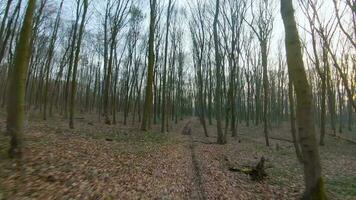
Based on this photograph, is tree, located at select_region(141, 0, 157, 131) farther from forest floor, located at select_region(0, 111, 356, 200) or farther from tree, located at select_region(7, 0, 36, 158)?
tree, located at select_region(7, 0, 36, 158)

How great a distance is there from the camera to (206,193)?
24.5 ft

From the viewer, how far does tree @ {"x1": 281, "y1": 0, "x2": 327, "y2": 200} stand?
17.6 ft

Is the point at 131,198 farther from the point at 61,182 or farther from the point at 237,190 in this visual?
the point at 237,190

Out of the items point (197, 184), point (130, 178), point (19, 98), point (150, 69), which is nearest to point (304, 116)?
point (197, 184)

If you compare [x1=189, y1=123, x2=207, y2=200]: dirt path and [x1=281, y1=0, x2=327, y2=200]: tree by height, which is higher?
[x1=281, y1=0, x2=327, y2=200]: tree

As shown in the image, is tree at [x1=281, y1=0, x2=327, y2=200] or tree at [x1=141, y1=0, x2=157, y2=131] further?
tree at [x1=141, y1=0, x2=157, y2=131]

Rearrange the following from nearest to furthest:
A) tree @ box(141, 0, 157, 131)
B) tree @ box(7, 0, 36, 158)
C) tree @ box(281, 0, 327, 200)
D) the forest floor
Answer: tree @ box(281, 0, 327, 200) → the forest floor → tree @ box(7, 0, 36, 158) → tree @ box(141, 0, 157, 131)

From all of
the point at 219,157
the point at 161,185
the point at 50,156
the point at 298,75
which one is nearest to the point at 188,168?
the point at 161,185

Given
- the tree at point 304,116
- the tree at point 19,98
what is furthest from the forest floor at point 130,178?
the tree at point 304,116

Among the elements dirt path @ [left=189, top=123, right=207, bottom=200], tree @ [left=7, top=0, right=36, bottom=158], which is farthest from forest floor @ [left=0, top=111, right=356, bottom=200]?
tree @ [left=7, top=0, right=36, bottom=158]

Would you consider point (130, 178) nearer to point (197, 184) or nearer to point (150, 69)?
point (197, 184)

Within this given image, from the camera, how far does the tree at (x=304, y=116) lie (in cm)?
536

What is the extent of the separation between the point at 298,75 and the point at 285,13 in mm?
1372

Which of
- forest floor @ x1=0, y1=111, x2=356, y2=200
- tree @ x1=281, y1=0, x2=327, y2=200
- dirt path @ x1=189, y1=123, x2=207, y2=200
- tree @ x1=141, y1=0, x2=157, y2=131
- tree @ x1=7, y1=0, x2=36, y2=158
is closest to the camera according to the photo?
tree @ x1=281, y1=0, x2=327, y2=200
